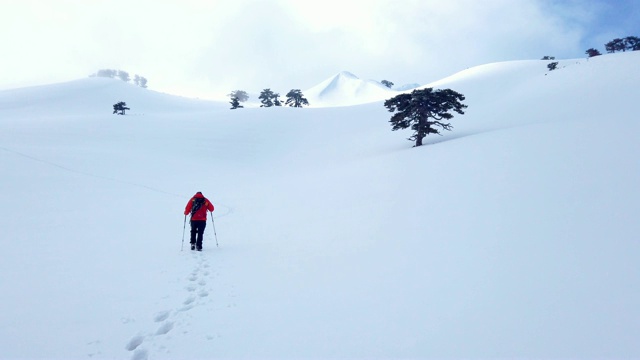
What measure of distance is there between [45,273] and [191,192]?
12858mm

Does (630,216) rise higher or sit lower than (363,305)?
higher

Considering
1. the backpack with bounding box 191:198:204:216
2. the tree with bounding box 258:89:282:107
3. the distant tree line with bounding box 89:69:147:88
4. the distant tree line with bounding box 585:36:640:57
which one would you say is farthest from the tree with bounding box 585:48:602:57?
the distant tree line with bounding box 89:69:147:88

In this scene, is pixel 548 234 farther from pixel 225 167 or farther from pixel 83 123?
pixel 83 123

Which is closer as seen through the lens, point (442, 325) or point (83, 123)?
point (442, 325)

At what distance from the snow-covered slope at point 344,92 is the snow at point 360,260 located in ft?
349

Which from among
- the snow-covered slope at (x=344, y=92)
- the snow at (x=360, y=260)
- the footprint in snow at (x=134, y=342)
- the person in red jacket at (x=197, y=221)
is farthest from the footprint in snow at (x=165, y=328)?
the snow-covered slope at (x=344, y=92)

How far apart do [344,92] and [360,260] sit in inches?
5702

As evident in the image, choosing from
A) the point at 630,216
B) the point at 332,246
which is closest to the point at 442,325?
the point at 332,246

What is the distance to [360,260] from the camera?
6.95 m

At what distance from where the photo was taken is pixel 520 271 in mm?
5082

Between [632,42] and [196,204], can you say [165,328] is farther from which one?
[632,42]

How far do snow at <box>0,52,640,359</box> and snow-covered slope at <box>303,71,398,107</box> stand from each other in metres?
106

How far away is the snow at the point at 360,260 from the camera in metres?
4.13

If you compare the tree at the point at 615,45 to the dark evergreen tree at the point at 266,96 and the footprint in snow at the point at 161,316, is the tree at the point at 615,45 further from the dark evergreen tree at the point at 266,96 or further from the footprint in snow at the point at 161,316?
the footprint in snow at the point at 161,316
